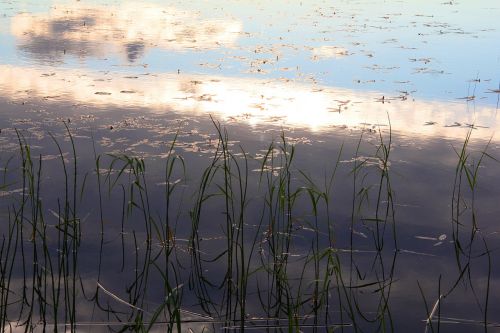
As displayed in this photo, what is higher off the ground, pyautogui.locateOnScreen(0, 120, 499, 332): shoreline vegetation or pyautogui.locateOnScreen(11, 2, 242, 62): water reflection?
pyautogui.locateOnScreen(11, 2, 242, 62): water reflection

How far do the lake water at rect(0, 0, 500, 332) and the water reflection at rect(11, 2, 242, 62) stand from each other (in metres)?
0.10

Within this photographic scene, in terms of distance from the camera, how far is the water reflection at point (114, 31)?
10312 mm

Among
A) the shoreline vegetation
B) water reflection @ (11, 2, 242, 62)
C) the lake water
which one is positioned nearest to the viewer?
the shoreline vegetation

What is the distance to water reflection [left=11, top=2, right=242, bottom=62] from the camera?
10312mm

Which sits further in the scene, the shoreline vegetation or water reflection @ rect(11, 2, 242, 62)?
water reflection @ rect(11, 2, 242, 62)

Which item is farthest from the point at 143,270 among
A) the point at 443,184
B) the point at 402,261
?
the point at 443,184

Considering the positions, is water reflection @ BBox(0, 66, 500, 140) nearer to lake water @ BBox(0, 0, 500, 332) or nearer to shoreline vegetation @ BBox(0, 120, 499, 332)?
lake water @ BBox(0, 0, 500, 332)

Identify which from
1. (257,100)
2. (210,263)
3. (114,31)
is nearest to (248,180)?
(210,263)

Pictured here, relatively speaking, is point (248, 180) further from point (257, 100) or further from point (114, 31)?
point (114, 31)

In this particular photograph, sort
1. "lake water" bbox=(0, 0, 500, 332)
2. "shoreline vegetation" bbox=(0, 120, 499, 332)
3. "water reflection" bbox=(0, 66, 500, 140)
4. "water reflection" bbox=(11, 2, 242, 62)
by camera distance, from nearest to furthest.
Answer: "shoreline vegetation" bbox=(0, 120, 499, 332) → "lake water" bbox=(0, 0, 500, 332) → "water reflection" bbox=(0, 66, 500, 140) → "water reflection" bbox=(11, 2, 242, 62)

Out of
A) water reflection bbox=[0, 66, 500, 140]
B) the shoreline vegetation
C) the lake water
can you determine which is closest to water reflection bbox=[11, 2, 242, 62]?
the lake water

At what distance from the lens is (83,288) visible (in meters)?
3.47

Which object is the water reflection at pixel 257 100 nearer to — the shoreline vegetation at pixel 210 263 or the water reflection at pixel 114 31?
the water reflection at pixel 114 31

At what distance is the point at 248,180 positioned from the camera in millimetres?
5102
